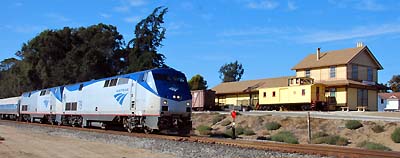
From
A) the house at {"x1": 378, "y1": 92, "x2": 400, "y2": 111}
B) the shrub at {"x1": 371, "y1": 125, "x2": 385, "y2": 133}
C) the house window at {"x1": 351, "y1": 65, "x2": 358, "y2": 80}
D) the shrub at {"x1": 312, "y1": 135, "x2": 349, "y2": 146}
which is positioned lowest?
the shrub at {"x1": 312, "y1": 135, "x2": 349, "y2": 146}

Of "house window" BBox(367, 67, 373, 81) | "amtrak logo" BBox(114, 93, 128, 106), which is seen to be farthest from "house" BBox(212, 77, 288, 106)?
"amtrak logo" BBox(114, 93, 128, 106)

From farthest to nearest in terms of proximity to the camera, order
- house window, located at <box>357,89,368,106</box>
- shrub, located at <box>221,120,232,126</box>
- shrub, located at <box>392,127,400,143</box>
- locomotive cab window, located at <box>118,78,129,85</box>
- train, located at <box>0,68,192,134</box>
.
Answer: house window, located at <box>357,89,368,106</box> < shrub, located at <box>221,120,232,126</box> < shrub, located at <box>392,127,400,143</box> < locomotive cab window, located at <box>118,78,129,85</box> < train, located at <box>0,68,192,134</box>

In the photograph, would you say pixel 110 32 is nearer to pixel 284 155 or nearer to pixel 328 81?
pixel 328 81

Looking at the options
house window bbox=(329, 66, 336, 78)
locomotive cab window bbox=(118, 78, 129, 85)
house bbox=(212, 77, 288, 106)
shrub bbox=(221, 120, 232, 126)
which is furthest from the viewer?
house bbox=(212, 77, 288, 106)

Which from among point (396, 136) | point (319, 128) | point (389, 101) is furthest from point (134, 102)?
point (389, 101)

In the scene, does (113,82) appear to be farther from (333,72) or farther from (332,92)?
(333,72)

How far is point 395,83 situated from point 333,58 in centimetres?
6090

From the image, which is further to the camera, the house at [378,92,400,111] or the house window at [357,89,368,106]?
the house at [378,92,400,111]

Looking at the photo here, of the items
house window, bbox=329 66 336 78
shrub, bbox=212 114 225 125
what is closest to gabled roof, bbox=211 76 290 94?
house window, bbox=329 66 336 78

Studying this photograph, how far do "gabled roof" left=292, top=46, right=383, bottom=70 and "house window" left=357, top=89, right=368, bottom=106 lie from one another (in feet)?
11.8

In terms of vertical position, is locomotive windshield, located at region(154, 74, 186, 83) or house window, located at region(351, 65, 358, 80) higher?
house window, located at region(351, 65, 358, 80)

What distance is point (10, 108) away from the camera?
180 feet

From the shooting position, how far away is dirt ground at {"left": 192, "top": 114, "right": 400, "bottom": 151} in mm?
29609

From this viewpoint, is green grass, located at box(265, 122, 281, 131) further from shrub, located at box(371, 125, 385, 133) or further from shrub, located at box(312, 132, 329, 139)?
shrub, located at box(371, 125, 385, 133)
